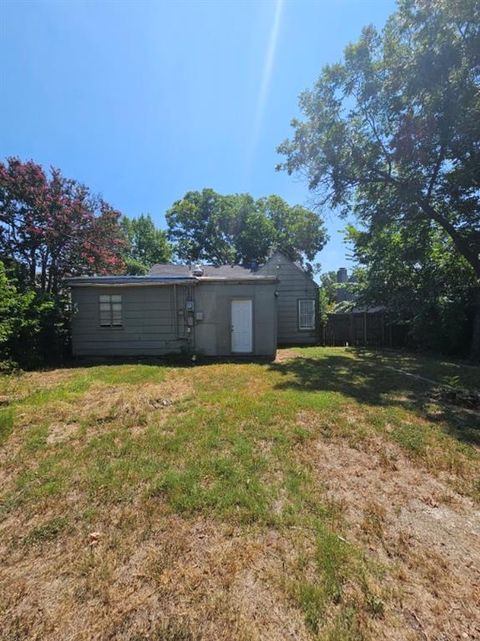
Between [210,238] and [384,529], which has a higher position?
[210,238]

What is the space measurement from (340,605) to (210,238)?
28.5 metres

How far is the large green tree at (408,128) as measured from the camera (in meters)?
8.65

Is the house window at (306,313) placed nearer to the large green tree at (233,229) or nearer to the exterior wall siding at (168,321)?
the exterior wall siding at (168,321)

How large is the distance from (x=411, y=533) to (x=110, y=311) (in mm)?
9811

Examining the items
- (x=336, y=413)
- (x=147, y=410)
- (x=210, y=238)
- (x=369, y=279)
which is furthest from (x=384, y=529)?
(x=210, y=238)

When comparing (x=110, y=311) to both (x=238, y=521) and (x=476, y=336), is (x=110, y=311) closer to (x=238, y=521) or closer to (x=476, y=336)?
(x=238, y=521)

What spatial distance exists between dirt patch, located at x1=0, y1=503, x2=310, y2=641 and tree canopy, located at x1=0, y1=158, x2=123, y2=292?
10.9m

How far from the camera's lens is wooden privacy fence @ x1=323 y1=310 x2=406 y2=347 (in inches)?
597

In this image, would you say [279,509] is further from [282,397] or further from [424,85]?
[424,85]

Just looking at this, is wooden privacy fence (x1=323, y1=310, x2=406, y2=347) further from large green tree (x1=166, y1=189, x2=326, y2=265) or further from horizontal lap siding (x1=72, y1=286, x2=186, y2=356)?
large green tree (x1=166, y1=189, x2=326, y2=265)

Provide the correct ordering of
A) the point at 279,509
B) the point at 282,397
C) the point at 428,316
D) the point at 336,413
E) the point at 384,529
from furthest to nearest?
the point at 428,316, the point at 282,397, the point at 336,413, the point at 279,509, the point at 384,529

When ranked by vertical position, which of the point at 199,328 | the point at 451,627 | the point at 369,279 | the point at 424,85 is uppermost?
the point at 424,85

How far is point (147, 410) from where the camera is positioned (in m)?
4.93

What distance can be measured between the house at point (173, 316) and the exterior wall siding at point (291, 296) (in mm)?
4963
